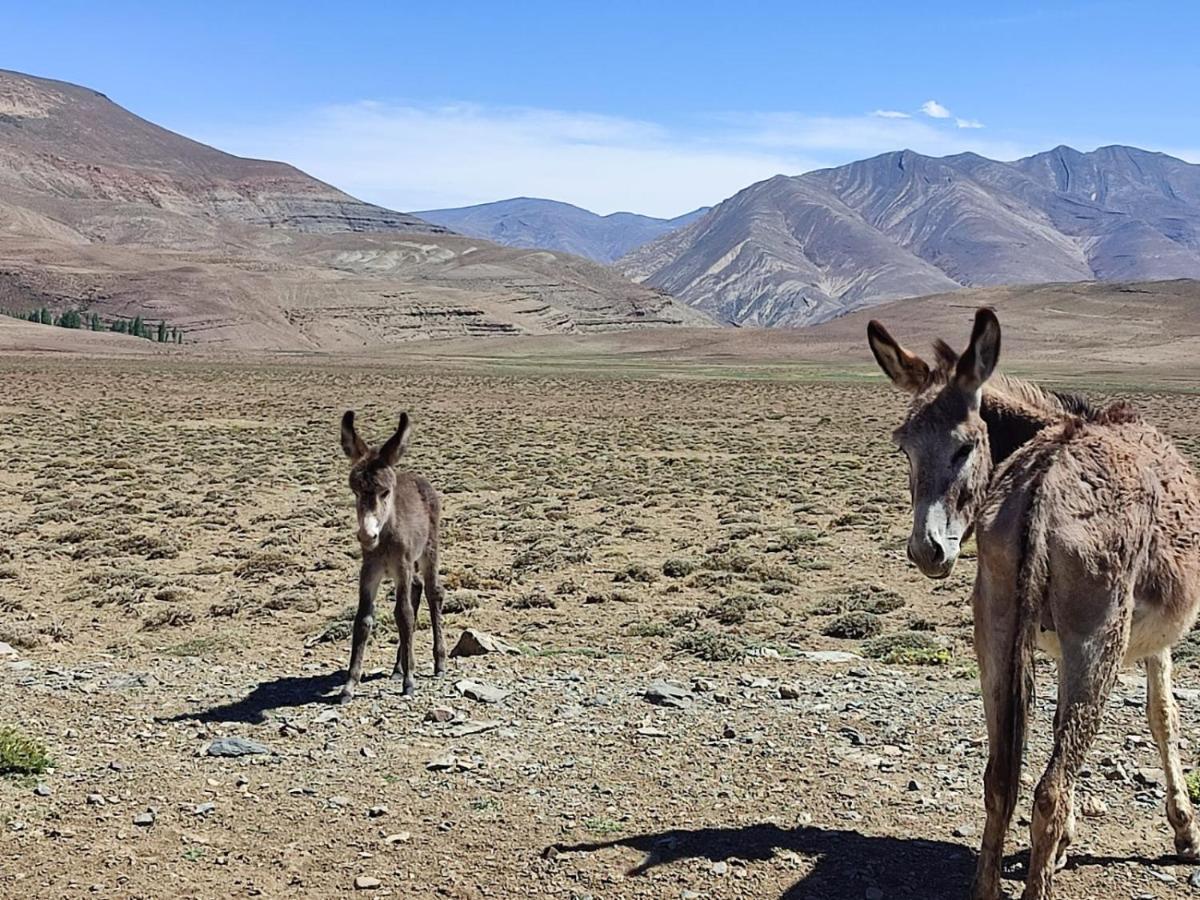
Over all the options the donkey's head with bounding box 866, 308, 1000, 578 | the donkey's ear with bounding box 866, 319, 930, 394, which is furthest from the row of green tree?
the donkey's head with bounding box 866, 308, 1000, 578

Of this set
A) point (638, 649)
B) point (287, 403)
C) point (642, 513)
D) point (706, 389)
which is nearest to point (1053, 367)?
point (706, 389)

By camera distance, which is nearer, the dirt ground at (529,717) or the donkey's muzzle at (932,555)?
the donkey's muzzle at (932,555)

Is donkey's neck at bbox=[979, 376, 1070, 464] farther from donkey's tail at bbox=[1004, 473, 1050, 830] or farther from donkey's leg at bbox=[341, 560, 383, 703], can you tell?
donkey's leg at bbox=[341, 560, 383, 703]

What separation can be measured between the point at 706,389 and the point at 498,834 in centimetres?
7322

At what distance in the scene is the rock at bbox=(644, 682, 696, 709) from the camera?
8586 mm

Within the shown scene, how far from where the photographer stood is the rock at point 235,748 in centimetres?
752

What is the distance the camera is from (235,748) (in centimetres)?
758

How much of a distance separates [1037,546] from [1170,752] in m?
2.24

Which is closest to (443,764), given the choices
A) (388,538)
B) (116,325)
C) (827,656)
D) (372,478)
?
(388,538)

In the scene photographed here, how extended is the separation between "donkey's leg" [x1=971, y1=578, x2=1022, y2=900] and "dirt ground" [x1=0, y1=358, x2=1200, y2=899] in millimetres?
984

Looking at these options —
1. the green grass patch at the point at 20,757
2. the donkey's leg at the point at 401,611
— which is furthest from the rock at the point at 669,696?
the green grass patch at the point at 20,757

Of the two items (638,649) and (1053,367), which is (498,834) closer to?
(638,649)

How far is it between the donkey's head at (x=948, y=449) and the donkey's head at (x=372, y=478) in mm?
5102

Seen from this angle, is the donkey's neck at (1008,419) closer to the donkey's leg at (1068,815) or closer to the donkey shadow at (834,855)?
the donkey's leg at (1068,815)
